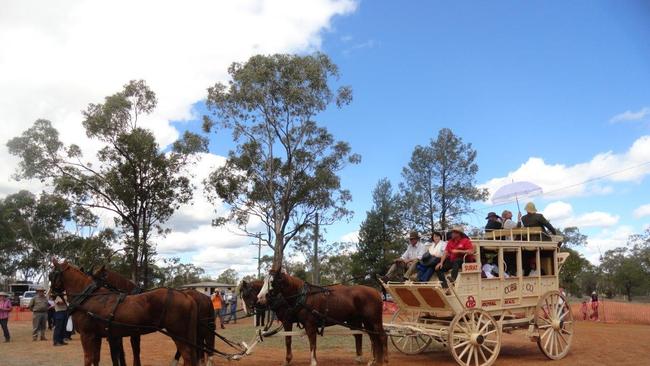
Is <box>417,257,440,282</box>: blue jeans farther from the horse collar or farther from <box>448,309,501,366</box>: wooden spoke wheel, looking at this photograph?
the horse collar

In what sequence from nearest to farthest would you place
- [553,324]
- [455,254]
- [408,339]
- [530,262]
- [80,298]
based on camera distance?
[80,298], [455,254], [553,324], [530,262], [408,339]

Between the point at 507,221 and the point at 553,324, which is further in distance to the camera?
the point at 507,221

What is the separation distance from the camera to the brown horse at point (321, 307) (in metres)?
9.87

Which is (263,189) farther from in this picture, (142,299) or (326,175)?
(142,299)

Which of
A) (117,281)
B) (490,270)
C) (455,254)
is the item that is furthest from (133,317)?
(490,270)

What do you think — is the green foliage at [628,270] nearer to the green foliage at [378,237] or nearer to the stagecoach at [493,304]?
the green foliage at [378,237]

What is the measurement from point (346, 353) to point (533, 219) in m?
5.64

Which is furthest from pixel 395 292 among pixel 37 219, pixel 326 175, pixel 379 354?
pixel 37 219

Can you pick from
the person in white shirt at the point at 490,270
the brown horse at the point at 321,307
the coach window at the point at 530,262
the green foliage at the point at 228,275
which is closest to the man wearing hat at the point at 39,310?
the brown horse at the point at 321,307

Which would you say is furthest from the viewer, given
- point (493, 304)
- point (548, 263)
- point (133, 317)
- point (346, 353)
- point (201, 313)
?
point (346, 353)

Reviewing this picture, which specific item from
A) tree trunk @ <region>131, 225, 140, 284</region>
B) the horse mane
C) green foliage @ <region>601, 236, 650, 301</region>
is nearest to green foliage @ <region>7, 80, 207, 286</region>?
tree trunk @ <region>131, 225, 140, 284</region>

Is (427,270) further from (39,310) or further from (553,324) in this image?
(39,310)

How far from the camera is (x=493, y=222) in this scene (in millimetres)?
12211

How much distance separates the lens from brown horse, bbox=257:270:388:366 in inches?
388
